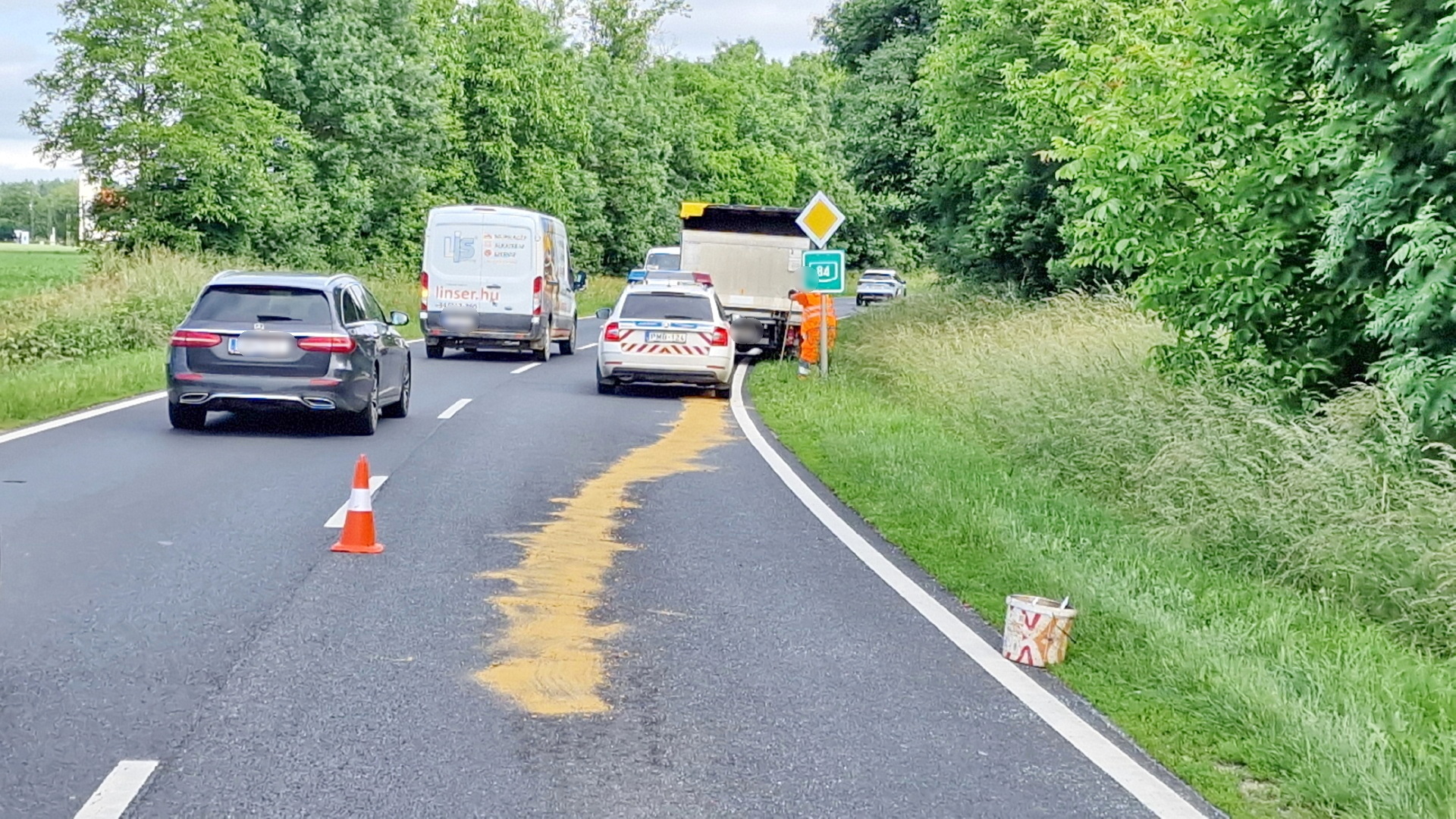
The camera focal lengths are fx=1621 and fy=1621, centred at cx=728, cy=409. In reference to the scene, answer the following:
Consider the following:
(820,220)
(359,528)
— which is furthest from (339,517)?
(820,220)

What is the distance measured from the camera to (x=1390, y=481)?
992 centimetres

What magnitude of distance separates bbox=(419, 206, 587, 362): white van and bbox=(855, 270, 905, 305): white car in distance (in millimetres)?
38092

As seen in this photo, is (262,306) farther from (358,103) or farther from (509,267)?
(358,103)

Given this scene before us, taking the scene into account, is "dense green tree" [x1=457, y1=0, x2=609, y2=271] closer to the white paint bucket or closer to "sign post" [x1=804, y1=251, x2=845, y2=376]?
"sign post" [x1=804, y1=251, x2=845, y2=376]

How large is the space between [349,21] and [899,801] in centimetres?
4654

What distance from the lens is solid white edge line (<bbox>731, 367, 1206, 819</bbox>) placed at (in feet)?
17.3

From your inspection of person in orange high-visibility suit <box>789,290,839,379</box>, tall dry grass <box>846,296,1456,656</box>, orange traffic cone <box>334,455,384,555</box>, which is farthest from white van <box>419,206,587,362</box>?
orange traffic cone <box>334,455,384,555</box>

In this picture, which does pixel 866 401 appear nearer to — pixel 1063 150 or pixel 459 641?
pixel 1063 150

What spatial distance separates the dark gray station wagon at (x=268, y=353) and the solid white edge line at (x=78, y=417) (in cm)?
124

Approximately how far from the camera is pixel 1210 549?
10.2 metres

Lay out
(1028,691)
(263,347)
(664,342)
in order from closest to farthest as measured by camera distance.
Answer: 1. (1028,691)
2. (263,347)
3. (664,342)

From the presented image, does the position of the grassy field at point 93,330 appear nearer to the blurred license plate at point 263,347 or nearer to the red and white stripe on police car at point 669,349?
the blurred license plate at point 263,347

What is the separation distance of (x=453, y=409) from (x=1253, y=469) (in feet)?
34.3

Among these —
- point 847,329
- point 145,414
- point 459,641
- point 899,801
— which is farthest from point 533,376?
point 899,801
